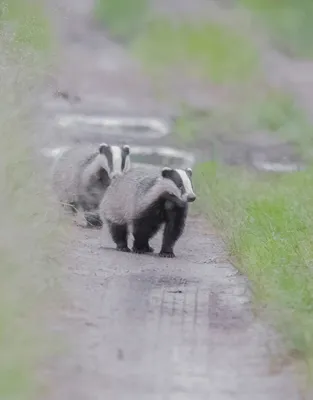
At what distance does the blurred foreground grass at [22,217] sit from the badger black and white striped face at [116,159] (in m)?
1.17

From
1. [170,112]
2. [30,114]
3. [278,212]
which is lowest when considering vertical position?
[170,112]

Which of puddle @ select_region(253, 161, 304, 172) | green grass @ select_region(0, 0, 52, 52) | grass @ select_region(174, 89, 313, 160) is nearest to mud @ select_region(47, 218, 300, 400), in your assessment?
green grass @ select_region(0, 0, 52, 52)

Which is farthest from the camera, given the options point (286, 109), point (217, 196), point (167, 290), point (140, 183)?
point (286, 109)

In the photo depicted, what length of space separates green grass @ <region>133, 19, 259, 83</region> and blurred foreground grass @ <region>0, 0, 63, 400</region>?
11074mm

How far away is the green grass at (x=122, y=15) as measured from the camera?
2344 centimetres

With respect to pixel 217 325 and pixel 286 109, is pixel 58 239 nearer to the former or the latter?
pixel 217 325

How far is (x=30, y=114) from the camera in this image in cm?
877

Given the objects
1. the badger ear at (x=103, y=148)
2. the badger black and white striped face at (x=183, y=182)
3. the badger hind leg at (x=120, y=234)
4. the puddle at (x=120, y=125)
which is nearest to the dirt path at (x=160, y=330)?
the badger hind leg at (x=120, y=234)

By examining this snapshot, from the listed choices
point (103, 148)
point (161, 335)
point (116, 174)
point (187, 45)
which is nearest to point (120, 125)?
point (103, 148)

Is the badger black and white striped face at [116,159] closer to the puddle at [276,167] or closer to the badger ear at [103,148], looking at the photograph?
the badger ear at [103,148]

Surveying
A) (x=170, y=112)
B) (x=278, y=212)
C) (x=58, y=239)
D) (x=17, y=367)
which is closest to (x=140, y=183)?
(x=278, y=212)

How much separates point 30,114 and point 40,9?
10.8 feet

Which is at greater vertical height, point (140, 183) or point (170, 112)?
point (140, 183)

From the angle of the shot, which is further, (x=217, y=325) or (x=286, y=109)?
(x=286, y=109)
